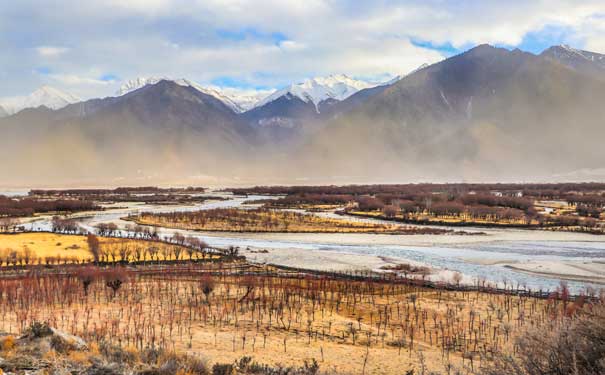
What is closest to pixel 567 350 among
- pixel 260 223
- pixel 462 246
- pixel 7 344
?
pixel 7 344

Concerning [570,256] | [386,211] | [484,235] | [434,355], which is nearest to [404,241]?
[484,235]

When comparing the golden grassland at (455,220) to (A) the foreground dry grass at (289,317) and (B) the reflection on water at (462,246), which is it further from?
(A) the foreground dry grass at (289,317)

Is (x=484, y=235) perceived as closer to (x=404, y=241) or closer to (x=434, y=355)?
(x=404, y=241)

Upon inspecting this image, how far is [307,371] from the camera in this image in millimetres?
16344

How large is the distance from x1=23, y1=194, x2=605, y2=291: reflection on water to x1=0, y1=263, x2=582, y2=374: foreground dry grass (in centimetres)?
1129

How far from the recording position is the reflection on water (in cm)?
4500

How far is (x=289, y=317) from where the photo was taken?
2769cm

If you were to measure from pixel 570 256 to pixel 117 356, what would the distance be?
1895 inches

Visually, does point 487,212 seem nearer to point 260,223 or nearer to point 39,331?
point 260,223

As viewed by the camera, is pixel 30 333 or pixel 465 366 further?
pixel 465 366

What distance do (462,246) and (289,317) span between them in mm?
38055

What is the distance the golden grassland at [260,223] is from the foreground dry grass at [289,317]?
123 feet

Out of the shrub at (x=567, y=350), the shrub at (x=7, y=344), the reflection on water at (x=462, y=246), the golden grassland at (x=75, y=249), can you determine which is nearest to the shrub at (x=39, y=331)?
the shrub at (x=7, y=344)

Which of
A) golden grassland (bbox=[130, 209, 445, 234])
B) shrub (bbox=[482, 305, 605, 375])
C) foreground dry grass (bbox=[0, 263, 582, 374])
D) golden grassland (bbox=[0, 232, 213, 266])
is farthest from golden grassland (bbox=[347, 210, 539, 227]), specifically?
shrub (bbox=[482, 305, 605, 375])
